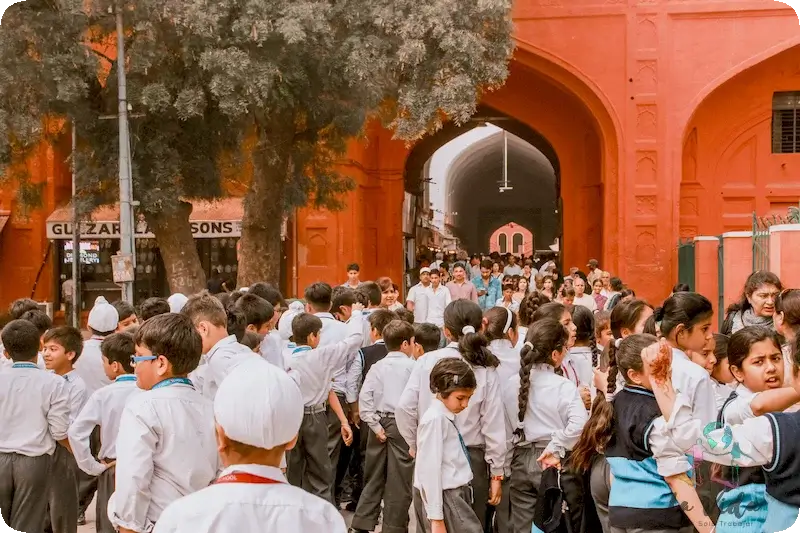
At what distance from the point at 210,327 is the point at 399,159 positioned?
15.5 meters

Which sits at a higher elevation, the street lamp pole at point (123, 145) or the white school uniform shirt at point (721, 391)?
the street lamp pole at point (123, 145)

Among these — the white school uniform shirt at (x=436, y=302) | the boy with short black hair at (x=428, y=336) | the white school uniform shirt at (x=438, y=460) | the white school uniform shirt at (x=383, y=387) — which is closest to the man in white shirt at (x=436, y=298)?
the white school uniform shirt at (x=436, y=302)

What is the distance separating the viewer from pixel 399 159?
64.3ft

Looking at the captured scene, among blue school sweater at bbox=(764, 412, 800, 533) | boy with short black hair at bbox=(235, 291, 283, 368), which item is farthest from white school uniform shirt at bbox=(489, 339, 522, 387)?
blue school sweater at bbox=(764, 412, 800, 533)

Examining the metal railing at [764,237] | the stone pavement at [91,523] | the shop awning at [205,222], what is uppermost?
the shop awning at [205,222]

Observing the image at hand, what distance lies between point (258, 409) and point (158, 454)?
1.34m

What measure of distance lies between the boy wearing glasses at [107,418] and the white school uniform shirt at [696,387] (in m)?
2.52

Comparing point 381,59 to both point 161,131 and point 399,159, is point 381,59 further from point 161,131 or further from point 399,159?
point 399,159

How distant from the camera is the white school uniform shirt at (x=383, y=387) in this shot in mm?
5863

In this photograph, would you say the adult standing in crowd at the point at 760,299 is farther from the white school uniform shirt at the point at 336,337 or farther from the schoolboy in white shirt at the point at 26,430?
the schoolboy in white shirt at the point at 26,430

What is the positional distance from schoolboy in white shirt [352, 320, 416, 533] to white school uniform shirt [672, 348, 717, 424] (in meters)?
2.32

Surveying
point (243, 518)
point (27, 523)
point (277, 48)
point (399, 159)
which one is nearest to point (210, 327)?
point (27, 523)

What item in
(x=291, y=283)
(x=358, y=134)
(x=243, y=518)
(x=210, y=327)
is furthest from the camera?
(x=291, y=283)

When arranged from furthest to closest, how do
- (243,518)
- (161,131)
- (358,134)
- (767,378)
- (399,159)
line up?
(399,159) → (358,134) → (161,131) → (767,378) → (243,518)
